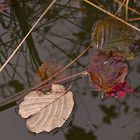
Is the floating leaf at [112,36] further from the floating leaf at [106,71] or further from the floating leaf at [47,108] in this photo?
the floating leaf at [47,108]

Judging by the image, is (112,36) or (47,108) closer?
(47,108)

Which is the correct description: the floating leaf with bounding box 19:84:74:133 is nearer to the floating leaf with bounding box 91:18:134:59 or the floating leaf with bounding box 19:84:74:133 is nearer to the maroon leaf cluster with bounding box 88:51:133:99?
the maroon leaf cluster with bounding box 88:51:133:99

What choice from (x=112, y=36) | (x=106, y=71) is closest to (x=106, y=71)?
(x=106, y=71)

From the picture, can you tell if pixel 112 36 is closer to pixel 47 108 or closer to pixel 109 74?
pixel 109 74

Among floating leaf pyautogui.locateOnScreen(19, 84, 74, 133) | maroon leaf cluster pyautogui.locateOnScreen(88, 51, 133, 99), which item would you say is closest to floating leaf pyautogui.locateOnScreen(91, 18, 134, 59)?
maroon leaf cluster pyautogui.locateOnScreen(88, 51, 133, 99)

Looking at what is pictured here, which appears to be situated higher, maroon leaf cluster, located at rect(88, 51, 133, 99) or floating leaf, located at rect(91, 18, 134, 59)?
floating leaf, located at rect(91, 18, 134, 59)

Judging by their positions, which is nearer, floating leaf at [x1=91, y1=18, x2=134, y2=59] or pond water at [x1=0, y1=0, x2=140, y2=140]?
pond water at [x1=0, y1=0, x2=140, y2=140]
